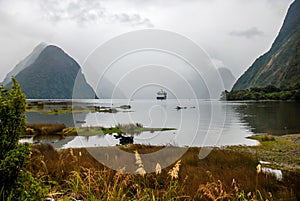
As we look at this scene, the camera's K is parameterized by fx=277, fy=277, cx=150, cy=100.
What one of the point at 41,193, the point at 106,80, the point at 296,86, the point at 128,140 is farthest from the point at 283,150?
the point at 296,86

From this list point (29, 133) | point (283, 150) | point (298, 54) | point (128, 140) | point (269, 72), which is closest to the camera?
point (283, 150)

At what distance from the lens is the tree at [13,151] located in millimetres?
3233

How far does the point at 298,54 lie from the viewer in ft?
513

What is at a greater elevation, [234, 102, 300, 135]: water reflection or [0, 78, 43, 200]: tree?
[0, 78, 43, 200]: tree

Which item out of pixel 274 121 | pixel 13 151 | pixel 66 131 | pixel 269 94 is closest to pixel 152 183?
pixel 13 151

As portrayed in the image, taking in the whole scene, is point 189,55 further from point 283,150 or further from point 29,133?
point 29,133

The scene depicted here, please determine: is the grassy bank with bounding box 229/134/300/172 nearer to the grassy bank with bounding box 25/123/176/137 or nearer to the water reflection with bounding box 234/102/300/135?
the water reflection with bounding box 234/102/300/135

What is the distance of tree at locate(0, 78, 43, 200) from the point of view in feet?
10.6

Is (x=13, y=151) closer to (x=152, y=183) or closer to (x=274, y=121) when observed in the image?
(x=152, y=183)

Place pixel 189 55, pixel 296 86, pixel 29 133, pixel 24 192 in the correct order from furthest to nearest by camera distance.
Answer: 1. pixel 296 86
2. pixel 29 133
3. pixel 189 55
4. pixel 24 192

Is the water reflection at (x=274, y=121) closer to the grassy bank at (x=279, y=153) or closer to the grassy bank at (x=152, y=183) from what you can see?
the grassy bank at (x=279, y=153)

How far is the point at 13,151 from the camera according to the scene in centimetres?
322

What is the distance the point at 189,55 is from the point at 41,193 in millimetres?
5644

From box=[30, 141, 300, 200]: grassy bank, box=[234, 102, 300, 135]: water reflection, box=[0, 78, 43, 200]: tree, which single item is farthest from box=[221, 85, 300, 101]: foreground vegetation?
box=[0, 78, 43, 200]: tree
